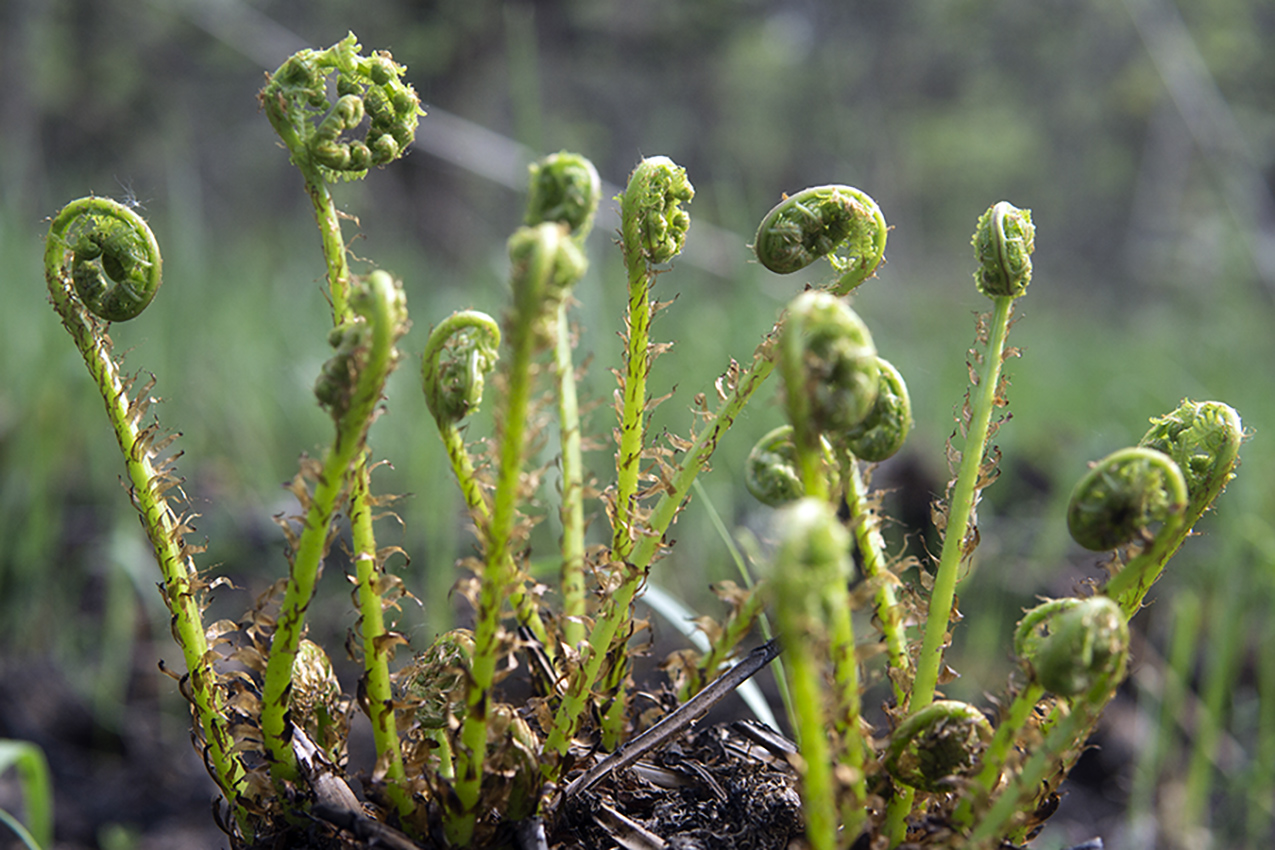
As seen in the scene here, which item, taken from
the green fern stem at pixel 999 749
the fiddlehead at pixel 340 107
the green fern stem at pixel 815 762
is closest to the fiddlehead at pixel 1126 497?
the green fern stem at pixel 999 749

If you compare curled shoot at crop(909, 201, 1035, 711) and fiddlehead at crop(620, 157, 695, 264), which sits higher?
fiddlehead at crop(620, 157, 695, 264)

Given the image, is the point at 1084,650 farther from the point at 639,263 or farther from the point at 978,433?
the point at 639,263

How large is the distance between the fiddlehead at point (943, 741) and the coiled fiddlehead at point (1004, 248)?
0.34 m

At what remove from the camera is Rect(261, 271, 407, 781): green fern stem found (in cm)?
59

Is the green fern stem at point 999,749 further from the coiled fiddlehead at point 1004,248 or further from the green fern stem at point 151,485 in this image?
the green fern stem at point 151,485

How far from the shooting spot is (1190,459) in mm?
721

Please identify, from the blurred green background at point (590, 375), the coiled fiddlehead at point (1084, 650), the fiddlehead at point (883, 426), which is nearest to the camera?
the coiled fiddlehead at point (1084, 650)

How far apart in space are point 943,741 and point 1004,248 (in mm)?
389

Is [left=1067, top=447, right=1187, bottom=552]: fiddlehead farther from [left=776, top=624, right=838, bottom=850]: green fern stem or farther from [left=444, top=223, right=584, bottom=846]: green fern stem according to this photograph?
[left=444, top=223, right=584, bottom=846]: green fern stem

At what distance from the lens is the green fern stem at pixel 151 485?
2.41 feet

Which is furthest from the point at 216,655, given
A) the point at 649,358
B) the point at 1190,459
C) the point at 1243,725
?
the point at 1243,725

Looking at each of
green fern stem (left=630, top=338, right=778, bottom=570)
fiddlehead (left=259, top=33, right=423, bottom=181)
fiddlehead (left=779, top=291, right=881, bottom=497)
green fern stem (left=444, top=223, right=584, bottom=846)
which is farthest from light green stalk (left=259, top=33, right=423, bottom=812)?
fiddlehead (left=779, top=291, right=881, bottom=497)

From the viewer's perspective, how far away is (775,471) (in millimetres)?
713

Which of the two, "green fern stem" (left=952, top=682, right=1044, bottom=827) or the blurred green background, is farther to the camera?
the blurred green background
